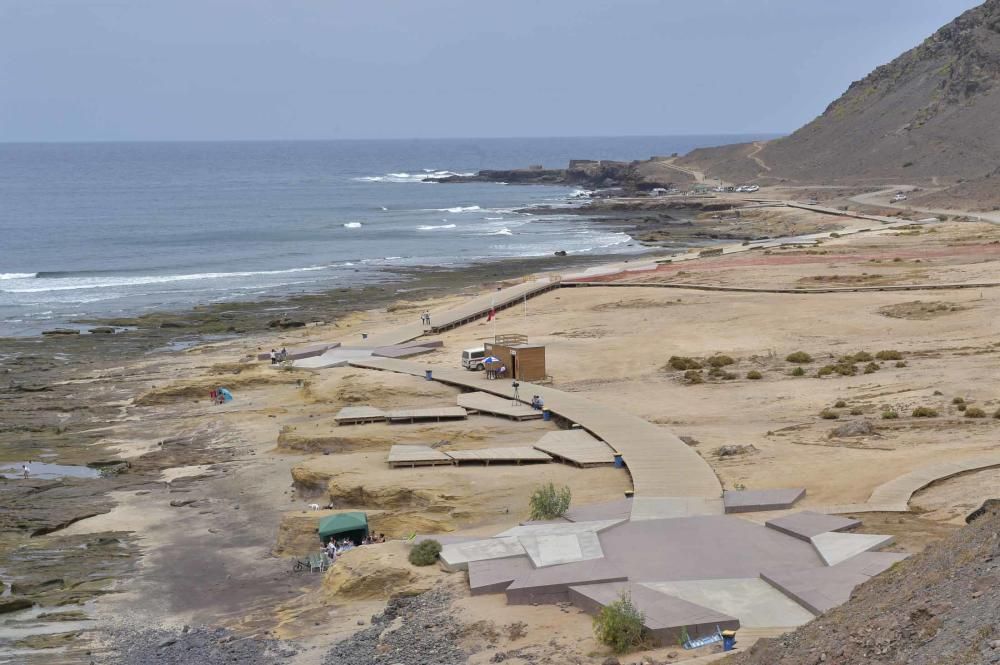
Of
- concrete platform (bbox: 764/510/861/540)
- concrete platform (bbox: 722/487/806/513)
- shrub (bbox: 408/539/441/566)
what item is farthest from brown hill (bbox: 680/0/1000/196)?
shrub (bbox: 408/539/441/566)

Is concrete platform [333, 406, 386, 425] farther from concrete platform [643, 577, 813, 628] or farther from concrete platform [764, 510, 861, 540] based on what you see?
concrete platform [643, 577, 813, 628]

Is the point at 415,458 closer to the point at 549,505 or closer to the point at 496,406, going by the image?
the point at 496,406

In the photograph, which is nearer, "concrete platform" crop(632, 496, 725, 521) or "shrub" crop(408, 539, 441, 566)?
"shrub" crop(408, 539, 441, 566)

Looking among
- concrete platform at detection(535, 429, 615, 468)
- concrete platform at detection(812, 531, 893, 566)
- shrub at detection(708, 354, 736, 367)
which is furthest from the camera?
shrub at detection(708, 354, 736, 367)

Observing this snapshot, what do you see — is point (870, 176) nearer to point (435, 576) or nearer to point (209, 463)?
point (209, 463)

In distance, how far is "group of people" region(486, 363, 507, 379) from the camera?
3756 cm

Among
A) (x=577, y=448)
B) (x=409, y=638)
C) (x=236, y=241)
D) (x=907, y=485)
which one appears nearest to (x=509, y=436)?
(x=577, y=448)

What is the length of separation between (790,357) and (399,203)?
362 feet

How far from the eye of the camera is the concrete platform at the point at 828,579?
1727 cm

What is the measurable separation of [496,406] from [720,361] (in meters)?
9.11

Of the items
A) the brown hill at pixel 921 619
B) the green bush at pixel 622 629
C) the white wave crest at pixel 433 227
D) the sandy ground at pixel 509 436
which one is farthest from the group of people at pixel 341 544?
the white wave crest at pixel 433 227

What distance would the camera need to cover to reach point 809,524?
2100 centimetres

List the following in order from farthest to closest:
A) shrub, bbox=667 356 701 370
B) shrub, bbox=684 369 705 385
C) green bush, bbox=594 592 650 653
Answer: shrub, bbox=667 356 701 370, shrub, bbox=684 369 705 385, green bush, bbox=594 592 650 653

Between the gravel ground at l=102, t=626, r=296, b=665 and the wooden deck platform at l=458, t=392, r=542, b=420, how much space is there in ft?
43.5
